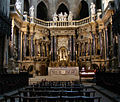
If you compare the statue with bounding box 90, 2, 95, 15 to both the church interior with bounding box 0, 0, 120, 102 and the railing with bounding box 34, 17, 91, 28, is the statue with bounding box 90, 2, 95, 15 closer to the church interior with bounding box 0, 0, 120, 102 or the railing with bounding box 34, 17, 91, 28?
the church interior with bounding box 0, 0, 120, 102

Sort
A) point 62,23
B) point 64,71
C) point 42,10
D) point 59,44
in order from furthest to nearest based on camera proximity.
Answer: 1. point 42,10
2. point 59,44
3. point 62,23
4. point 64,71

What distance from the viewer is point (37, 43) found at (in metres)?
23.8

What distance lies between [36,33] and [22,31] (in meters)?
2.35

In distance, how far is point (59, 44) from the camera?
2542cm

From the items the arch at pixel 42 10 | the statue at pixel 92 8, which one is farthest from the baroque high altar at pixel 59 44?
the arch at pixel 42 10

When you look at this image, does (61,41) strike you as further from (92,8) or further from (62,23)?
(92,8)

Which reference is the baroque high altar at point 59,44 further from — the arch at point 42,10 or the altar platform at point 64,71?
the arch at point 42,10

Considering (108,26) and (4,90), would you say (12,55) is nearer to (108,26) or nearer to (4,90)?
(4,90)

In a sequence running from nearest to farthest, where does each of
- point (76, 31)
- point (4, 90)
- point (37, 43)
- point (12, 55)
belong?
point (4, 90), point (12, 55), point (37, 43), point (76, 31)

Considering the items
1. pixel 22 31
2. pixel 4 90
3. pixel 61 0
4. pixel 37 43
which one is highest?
pixel 61 0

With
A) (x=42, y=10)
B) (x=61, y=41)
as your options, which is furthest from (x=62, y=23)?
(x=42, y=10)

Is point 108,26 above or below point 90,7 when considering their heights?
below

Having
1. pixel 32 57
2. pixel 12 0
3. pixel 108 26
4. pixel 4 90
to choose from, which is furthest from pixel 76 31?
pixel 4 90

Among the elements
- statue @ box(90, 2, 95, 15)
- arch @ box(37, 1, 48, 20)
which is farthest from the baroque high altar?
arch @ box(37, 1, 48, 20)
